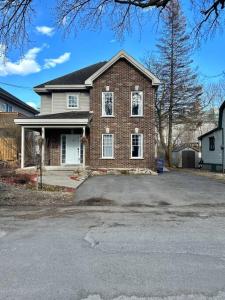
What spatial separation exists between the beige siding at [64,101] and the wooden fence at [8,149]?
4.08 m

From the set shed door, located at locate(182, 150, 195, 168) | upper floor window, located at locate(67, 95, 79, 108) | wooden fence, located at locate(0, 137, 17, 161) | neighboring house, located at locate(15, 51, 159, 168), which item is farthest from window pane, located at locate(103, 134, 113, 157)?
shed door, located at locate(182, 150, 195, 168)

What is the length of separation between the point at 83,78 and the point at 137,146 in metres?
6.78

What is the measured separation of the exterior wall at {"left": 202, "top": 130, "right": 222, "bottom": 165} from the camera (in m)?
30.7

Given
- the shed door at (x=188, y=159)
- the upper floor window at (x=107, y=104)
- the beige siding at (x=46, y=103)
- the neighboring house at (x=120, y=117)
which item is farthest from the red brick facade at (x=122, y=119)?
the shed door at (x=188, y=159)

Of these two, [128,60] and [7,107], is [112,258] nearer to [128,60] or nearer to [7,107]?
[128,60]

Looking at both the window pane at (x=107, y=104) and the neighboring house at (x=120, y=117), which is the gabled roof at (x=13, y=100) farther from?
the window pane at (x=107, y=104)

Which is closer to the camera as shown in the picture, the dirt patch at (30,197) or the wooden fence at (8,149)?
the dirt patch at (30,197)

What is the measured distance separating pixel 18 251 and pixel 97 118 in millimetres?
19579

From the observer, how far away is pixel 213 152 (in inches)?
1277

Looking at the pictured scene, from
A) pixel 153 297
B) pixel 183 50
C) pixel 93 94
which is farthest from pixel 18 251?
pixel 183 50

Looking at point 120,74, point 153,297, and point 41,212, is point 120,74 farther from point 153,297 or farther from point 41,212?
point 153,297

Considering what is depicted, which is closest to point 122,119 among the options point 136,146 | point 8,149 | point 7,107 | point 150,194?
point 136,146

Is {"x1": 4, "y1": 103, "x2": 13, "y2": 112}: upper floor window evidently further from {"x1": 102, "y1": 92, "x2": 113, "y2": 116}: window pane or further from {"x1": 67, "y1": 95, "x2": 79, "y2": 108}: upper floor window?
{"x1": 102, "y1": 92, "x2": 113, "y2": 116}: window pane

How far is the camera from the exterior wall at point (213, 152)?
30.7 metres
